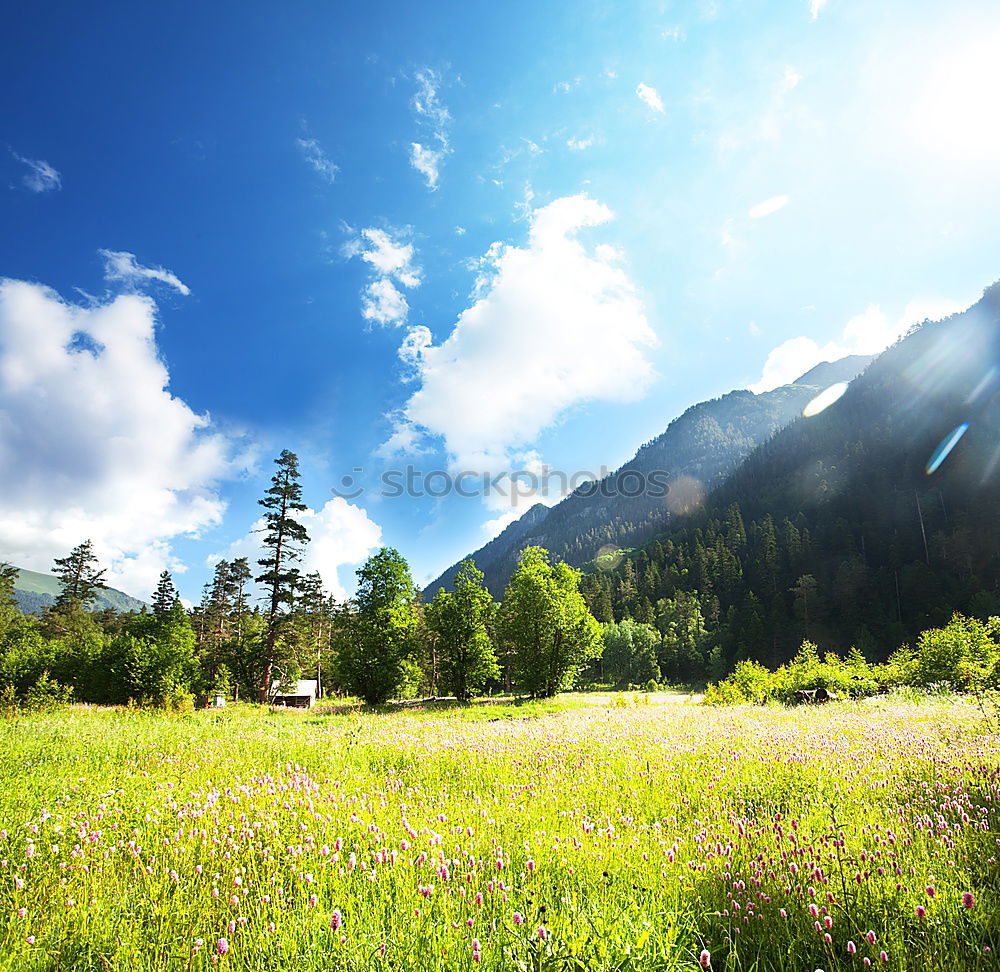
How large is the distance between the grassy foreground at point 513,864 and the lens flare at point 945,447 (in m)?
156

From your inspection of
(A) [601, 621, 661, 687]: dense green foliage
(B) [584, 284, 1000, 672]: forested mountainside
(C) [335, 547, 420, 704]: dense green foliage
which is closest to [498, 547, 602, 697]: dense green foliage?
(C) [335, 547, 420, 704]: dense green foliage

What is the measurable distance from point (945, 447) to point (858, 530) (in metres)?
36.1

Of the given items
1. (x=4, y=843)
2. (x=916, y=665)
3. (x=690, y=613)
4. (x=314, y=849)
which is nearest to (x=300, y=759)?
(x=4, y=843)

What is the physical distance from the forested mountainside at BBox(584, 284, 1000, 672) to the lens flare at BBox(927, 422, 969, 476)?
17.2 inches

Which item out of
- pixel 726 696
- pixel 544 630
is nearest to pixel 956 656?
pixel 726 696

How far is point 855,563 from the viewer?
100250 mm

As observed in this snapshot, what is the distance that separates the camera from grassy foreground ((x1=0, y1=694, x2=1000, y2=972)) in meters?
2.71

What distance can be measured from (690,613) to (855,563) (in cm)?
3667

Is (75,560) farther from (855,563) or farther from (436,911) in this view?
(855,563)

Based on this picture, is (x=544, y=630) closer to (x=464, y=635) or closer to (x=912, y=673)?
(x=464, y=635)

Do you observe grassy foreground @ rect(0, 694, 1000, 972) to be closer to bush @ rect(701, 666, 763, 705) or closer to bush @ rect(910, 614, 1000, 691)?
bush @ rect(910, 614, 1000, 691)

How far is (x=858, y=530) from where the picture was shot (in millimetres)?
116500

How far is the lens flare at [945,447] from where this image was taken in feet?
395

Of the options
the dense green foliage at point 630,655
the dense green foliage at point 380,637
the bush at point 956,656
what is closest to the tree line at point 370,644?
the dense green foliage at point 380,637
